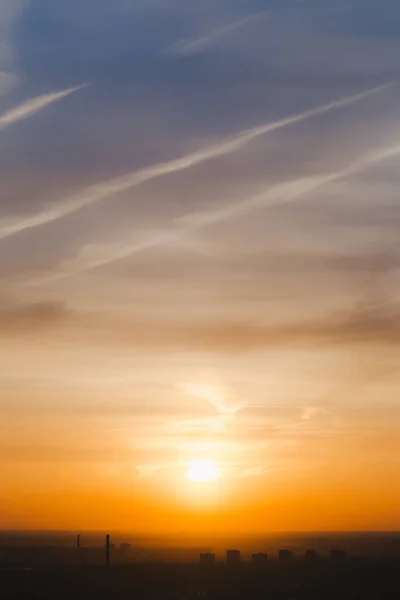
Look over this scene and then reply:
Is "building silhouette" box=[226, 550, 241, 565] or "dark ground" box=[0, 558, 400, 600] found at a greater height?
"building silhouette" box=[226, 550, 241, 565]

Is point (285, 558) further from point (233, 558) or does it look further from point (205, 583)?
point (205, 583)

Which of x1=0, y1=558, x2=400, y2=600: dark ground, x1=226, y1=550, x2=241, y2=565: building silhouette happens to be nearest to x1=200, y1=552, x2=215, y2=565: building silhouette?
x1=0, y1=558, x2=400, y2=600: dark ground

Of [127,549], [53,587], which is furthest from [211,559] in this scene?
[127,549]

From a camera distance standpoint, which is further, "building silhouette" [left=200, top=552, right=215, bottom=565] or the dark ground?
"building silhouette" [left=200, top=552, right=215, bottom=565]

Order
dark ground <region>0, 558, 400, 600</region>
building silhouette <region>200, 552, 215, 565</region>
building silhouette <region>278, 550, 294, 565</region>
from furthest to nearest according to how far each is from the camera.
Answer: building silhouette <region>278, 550, 294, 565</region> < building silhouette <region>200, 552, 215, 565</region> < dark ground <region>0, 558, 400, 600</region>

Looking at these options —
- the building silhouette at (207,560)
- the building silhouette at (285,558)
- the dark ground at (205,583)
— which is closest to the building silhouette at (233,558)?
the building silhouette at (207,560)

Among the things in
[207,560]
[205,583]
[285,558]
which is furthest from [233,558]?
[205,583]

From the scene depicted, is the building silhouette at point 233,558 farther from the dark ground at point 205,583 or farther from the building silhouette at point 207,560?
the dark ground at point 205,583

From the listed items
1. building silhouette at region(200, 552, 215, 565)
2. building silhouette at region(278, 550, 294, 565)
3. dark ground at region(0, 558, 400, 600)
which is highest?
building silhouette at region(278, 550, 294, 565)

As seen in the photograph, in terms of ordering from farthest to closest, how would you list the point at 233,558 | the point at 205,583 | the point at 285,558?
the point at 285,558, the point at 233,558, the point at 205,583

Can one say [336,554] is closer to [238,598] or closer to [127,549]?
[238,598]

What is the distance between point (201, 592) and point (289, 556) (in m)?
46.9

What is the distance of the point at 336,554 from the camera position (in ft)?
373

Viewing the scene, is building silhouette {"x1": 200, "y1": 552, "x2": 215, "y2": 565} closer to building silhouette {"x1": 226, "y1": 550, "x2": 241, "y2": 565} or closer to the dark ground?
the dark ground
